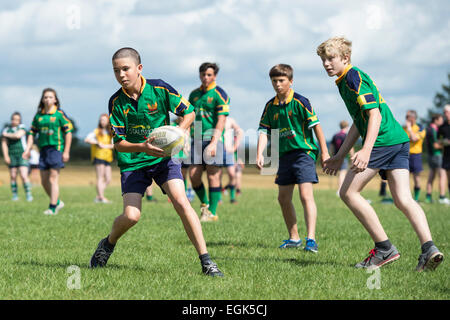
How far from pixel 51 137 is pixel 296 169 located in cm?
636

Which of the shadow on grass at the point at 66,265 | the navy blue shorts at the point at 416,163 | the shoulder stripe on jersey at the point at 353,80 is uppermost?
the shoulder stripe on jersey at the point at 353,80

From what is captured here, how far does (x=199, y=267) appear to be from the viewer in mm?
5875

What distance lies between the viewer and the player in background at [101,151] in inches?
644

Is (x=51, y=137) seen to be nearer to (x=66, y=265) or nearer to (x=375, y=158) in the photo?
(x=66, y=265)

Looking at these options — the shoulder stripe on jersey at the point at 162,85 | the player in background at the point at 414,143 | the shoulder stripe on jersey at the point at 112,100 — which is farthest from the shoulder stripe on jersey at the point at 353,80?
the player in background at the point at 414,143

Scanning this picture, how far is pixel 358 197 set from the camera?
5.88 metres

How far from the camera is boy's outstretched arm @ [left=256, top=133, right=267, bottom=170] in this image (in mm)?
7355

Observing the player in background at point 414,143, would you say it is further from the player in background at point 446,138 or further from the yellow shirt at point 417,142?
the player in background at point 446,138

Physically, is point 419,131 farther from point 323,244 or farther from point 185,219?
point 185,219

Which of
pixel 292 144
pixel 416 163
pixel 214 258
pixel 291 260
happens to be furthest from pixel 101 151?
pixel 291 260

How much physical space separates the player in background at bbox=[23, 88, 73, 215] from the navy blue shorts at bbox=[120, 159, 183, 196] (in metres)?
6.63

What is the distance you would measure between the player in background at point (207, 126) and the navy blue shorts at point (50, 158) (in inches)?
119
